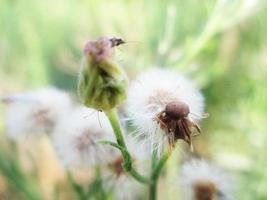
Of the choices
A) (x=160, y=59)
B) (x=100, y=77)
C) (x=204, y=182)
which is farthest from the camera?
(x=160, y=59)

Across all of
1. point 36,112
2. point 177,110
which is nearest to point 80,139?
point 36,112

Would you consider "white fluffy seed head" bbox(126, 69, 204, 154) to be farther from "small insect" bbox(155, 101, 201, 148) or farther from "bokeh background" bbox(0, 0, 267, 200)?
"bokeh background" bbox(0, 0, 267, 200)

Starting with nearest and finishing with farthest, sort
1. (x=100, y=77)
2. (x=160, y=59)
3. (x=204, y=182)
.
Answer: (x=100, y=77)
(x=204, y=182)
(x=160, y=59)


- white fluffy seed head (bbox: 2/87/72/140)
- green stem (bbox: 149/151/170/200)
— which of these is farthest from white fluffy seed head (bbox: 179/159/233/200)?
white fluffy seed head (bbox: 2/87/72/140)

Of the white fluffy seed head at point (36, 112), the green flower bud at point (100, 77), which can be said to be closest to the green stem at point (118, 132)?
the green flower bud at point (100, 77)

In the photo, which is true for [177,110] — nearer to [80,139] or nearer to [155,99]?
[155,99]

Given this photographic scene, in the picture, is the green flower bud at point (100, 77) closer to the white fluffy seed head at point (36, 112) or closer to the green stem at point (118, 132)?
the green stem at point (118, 132)
